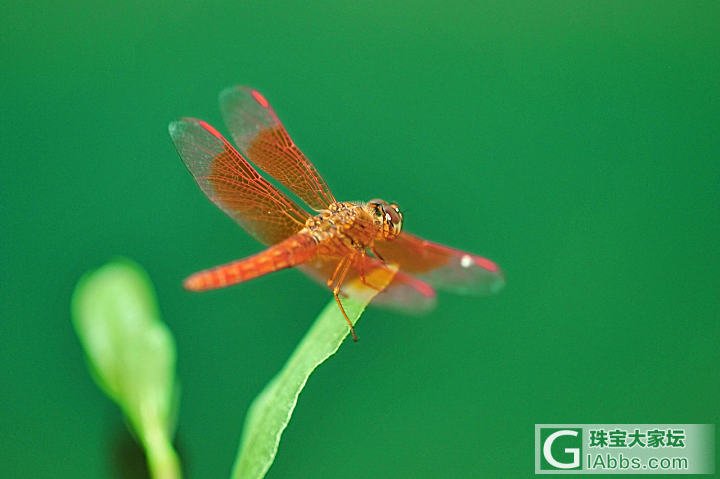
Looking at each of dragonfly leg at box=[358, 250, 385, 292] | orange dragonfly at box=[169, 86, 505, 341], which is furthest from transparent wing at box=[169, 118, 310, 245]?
Result: dragonfly leg at box=[358, 250, 385, 292]

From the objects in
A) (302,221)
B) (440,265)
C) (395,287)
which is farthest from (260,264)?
(440,265)

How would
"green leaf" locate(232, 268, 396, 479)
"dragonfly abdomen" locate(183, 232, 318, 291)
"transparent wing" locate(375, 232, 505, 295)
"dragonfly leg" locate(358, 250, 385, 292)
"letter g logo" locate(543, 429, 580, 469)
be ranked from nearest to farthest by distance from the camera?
"green leaf" locate(232, 268, 396, 479) → "dragonfly abdomen" locate(183, 232, 318, 291) → "dragonfly leg" locate(358, 250, 385, 292) → "transparent wing" locate(375, 232, 505, 295) → "letter g logo" locate(543, 429, 580, 469)

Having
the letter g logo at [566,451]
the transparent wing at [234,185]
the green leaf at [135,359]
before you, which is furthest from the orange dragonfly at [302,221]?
the letter g logo at [566,451]

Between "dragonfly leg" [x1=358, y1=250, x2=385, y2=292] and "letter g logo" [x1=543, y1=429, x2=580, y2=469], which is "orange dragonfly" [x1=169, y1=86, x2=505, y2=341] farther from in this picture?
"letter g logo" [x1=543, y1=429, x2=580, y2=469]

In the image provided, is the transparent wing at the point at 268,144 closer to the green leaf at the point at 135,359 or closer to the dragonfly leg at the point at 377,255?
the dragonfly leg at the point at 377,255

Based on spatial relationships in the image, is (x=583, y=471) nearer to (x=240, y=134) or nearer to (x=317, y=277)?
(x=317, y=277)

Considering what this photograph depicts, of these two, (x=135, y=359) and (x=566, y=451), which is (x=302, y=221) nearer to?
(x=135, y=359)

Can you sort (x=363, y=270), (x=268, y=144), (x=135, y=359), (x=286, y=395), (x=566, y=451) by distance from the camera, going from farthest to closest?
1. (x=566, y=451)
2. (x=268, y=144)
3. (x=363, y=270)
4. (x=135, y=359)
5. (x=286, y=395)

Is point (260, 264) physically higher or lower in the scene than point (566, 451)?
higher
